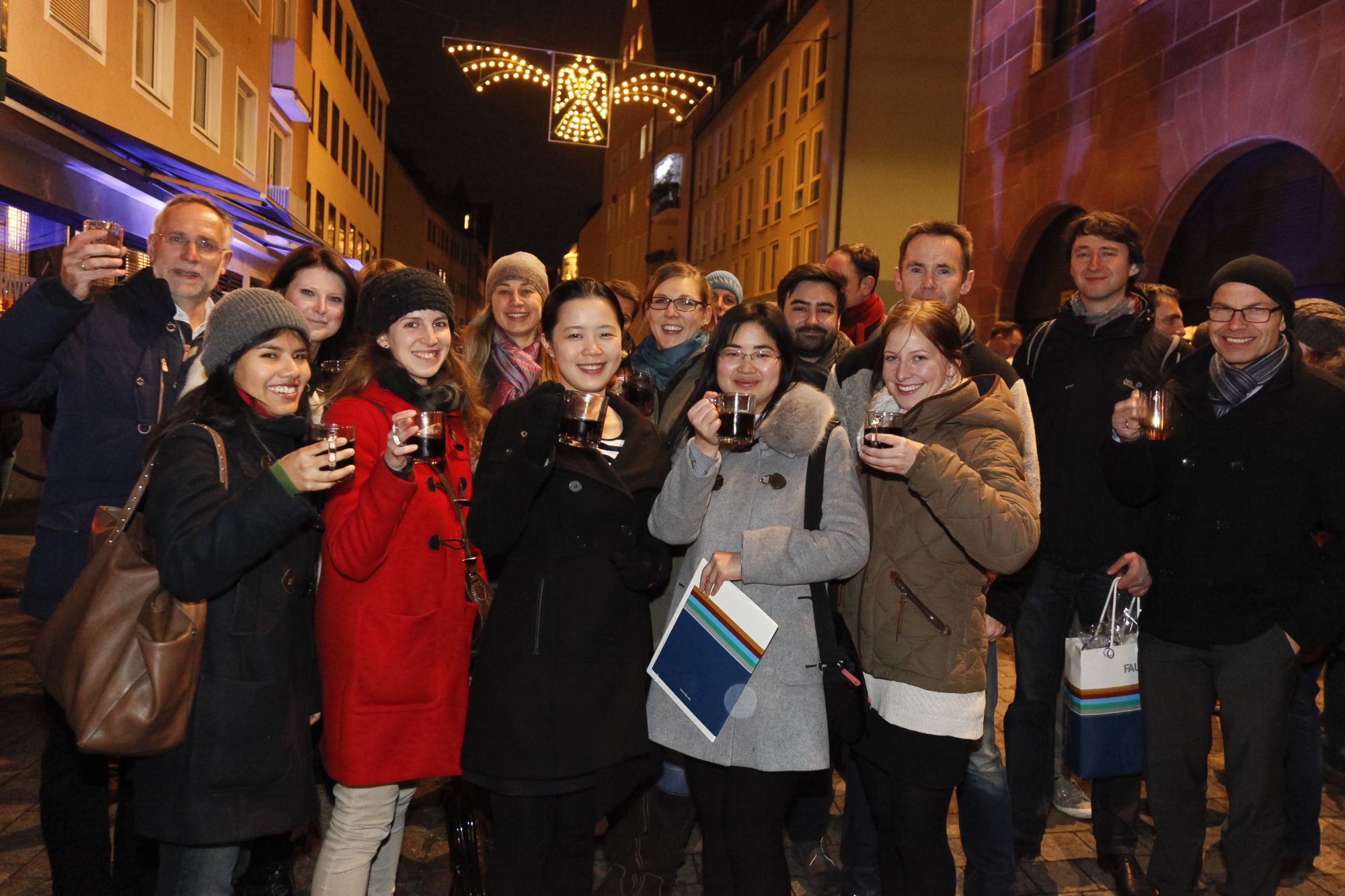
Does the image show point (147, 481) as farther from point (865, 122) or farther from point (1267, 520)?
point (865, 122)

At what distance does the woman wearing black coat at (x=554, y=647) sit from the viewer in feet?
9.12

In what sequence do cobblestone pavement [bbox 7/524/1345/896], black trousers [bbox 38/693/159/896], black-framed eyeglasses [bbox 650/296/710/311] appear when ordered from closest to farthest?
black trousers [bbox 38/693/159/896] < cobblestone pavement [bbox 7/524/1345/896] < black-framed eyeglasses [bbox 650/296/710/311]

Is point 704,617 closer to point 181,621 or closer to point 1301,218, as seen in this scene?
point 181,621

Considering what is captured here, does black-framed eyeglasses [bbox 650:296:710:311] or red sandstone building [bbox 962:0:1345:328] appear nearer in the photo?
black-framed eyeglasses [bbox 650:296:710:311]

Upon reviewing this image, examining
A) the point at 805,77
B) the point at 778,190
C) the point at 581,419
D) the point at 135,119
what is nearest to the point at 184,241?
the point at 581,419

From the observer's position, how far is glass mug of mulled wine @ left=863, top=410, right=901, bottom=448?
285 centimetres

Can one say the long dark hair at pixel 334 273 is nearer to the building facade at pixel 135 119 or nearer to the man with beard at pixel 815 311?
the man with beard at pixel 815 311

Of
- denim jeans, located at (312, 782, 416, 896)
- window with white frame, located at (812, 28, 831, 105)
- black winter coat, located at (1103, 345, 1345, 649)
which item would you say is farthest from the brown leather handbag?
window with white frame, located at (812, 28, 831, 105)

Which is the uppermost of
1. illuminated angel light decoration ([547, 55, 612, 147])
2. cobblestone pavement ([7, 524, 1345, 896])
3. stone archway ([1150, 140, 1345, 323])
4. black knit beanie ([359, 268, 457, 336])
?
illuminated angel light decoration ([547, 55, 612, 147])

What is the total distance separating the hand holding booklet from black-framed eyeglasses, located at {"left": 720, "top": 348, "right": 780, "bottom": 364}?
2.29 ft

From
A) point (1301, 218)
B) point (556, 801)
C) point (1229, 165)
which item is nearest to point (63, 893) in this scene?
point (556, 801)

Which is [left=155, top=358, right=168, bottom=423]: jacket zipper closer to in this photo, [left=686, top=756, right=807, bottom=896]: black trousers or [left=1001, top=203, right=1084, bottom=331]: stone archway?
[left=686, top=756, right=807, bottom=896]: black trousers

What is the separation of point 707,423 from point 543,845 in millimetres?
1374

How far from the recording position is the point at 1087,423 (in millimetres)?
4109
